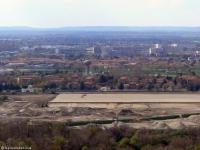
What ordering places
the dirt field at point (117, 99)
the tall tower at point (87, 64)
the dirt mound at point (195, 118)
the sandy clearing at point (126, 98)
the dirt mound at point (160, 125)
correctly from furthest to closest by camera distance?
the tall tower at point (87, 64) < the sandy clearing at point (126, 98) < the dirt field at point (117, 99) < the dirt mound at point (195, 118) < the dirt mound at point (160, 125)

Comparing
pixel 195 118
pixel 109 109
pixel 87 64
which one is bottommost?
pixel 87 64

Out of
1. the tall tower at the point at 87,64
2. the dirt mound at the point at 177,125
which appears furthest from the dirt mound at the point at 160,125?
the tall tower at the point at 87,64

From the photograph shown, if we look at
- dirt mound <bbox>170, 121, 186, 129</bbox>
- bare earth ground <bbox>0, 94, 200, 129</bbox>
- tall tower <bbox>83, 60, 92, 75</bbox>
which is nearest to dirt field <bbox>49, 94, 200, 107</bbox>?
bare earth ground <bbox>0, 94, 200, 129</bbox>

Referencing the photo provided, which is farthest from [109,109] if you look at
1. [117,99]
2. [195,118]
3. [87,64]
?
[87,64]

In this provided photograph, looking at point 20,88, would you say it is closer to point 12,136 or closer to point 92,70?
point 92,70

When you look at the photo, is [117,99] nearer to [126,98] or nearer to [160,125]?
[126,98]

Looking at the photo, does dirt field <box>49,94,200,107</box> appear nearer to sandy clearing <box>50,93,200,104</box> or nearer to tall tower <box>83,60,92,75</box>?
sandy clearing <box>50,93,200,104</box>

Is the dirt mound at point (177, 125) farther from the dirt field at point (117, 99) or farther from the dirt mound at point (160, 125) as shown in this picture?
the dirt field at point (117, 99)

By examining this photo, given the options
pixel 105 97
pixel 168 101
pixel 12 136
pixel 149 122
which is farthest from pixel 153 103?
pixel 12 136
